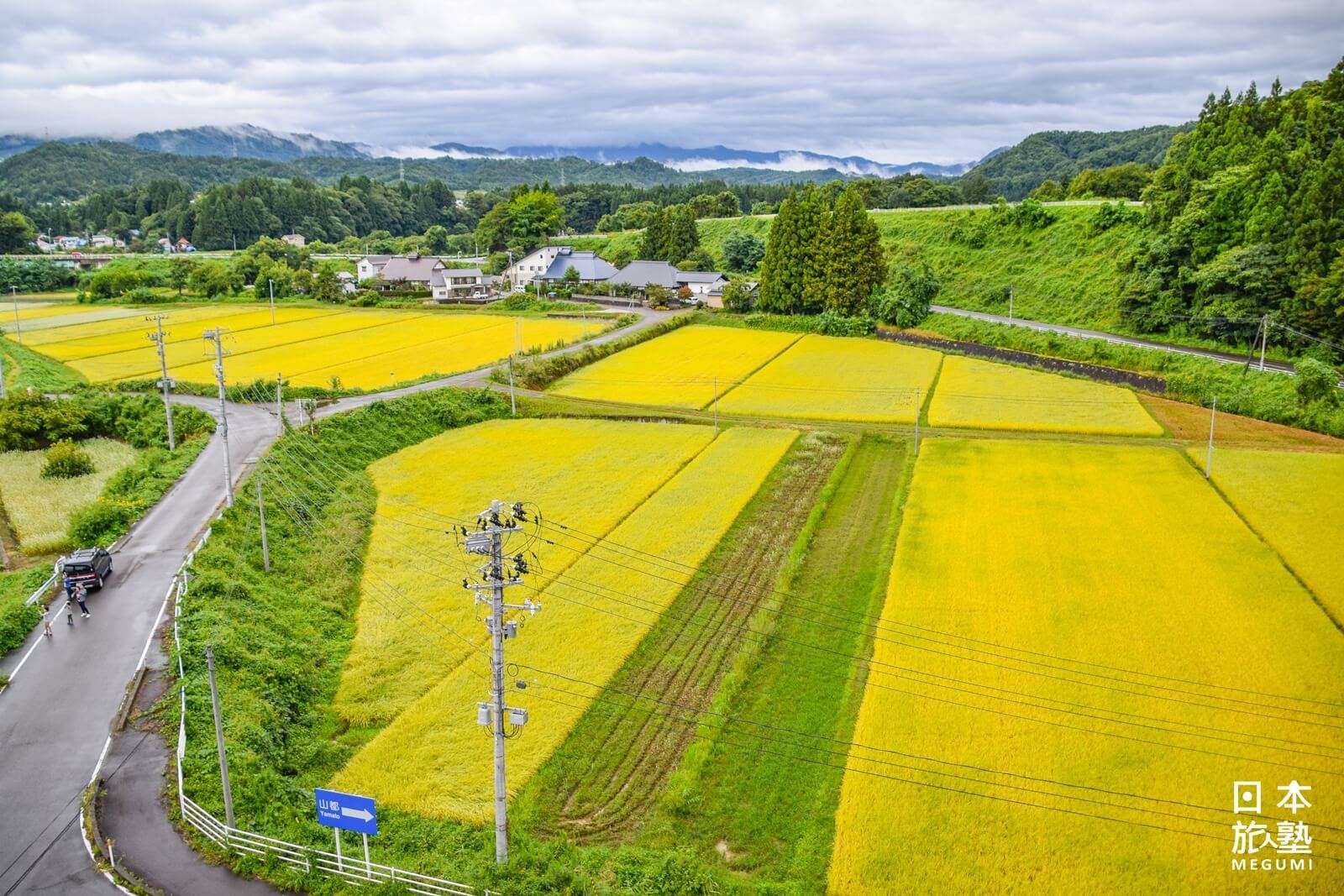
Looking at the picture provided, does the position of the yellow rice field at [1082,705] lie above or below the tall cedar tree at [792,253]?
below

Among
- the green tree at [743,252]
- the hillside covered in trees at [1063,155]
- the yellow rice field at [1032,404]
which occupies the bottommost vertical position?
the yellow rice field at [1032,404]

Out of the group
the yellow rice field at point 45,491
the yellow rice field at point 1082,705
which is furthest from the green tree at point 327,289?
the yellow rice field at point 1082,705

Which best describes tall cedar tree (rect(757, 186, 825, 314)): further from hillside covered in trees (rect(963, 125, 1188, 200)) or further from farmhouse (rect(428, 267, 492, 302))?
hillside covered in trees (rect(963, 125, 1188, 200))

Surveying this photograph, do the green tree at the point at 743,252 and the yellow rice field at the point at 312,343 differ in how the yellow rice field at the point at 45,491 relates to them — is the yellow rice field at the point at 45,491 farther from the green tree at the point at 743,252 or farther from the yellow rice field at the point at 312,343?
the green tree at the point at 743,252

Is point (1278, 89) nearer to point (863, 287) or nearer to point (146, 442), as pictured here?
point (863, 287)

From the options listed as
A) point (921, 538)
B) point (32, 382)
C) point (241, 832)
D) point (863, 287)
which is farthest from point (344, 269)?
point (241, 832)
